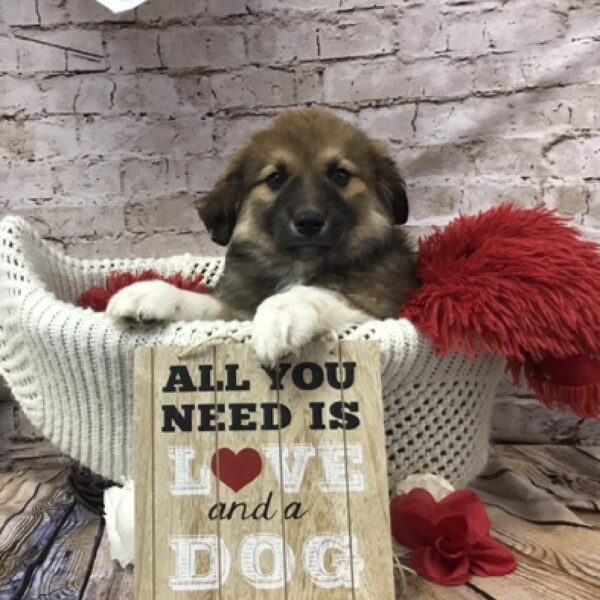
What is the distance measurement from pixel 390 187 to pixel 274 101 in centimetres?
74

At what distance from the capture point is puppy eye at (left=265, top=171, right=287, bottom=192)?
188 centimetres

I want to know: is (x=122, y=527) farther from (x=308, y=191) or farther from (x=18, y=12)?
(x=18, y=12)

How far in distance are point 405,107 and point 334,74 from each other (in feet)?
0.98

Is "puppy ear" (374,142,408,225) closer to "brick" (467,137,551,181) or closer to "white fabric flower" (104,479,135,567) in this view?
"brick" (467,137,551,181)

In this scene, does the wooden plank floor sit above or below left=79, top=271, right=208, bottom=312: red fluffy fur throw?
below

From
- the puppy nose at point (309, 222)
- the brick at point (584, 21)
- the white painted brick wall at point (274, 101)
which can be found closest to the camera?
the puppy nose at point (309, 222)

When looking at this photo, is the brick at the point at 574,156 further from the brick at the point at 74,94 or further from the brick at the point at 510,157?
the brick at the point at 74,94

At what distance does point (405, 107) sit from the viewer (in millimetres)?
2428

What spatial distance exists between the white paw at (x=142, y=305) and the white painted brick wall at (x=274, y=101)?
3.53ft

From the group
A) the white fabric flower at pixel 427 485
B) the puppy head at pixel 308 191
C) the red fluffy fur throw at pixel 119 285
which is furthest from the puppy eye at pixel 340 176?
the white fabric flower at pixel 427 485

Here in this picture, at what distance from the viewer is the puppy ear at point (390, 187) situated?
1.96m

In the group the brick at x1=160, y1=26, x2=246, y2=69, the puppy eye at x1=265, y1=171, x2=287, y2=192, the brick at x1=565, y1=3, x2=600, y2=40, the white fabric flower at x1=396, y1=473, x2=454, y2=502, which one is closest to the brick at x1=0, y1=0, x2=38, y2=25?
the brick at x1=160, y1=26, x2=246, y2=69

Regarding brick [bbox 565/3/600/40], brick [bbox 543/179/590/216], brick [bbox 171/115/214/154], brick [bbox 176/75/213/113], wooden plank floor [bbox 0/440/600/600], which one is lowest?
wooden plank floor [bbox 0/440/600/600]

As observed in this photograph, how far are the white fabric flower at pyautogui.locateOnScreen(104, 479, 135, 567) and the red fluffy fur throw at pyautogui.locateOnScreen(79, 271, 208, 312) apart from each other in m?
0.61
